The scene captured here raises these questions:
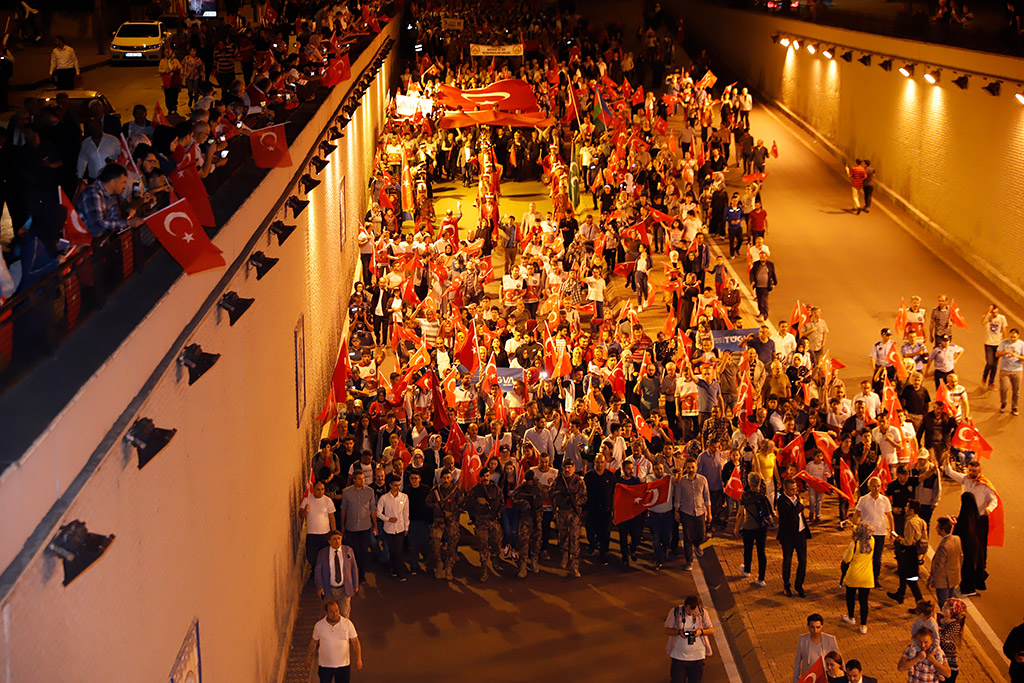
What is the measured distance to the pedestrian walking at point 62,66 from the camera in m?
20.4

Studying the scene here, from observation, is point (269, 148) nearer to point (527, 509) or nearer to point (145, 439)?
point (527, 509)

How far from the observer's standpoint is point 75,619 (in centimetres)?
648

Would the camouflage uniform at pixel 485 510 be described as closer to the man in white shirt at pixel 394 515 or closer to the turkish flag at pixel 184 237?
the man in white shirt at pixel 394 515

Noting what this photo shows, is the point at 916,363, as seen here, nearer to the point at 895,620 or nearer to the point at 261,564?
the point at 895,620

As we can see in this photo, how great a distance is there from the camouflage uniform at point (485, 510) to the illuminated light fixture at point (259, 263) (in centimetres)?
424

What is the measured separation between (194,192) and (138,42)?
21.2 metres

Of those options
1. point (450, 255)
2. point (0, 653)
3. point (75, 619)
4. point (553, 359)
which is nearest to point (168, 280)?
point (75, 619)

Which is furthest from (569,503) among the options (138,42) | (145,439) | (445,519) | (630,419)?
(138,42)

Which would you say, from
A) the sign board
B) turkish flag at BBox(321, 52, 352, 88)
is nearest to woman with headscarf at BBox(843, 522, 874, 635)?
turkish flag at BBox(321, 52, 352, 88)

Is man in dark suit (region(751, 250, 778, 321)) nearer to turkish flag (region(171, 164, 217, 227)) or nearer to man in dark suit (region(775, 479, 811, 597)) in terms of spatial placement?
man in dark suit (region(775, 479, 811, 597))

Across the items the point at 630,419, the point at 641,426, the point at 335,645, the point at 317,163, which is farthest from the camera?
the point at 317,163

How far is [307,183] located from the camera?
712 inches

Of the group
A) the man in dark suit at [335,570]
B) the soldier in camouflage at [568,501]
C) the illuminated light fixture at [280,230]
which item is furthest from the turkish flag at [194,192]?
the soldier in camouflage at [568,501]

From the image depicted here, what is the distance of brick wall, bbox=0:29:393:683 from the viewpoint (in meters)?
6.43
